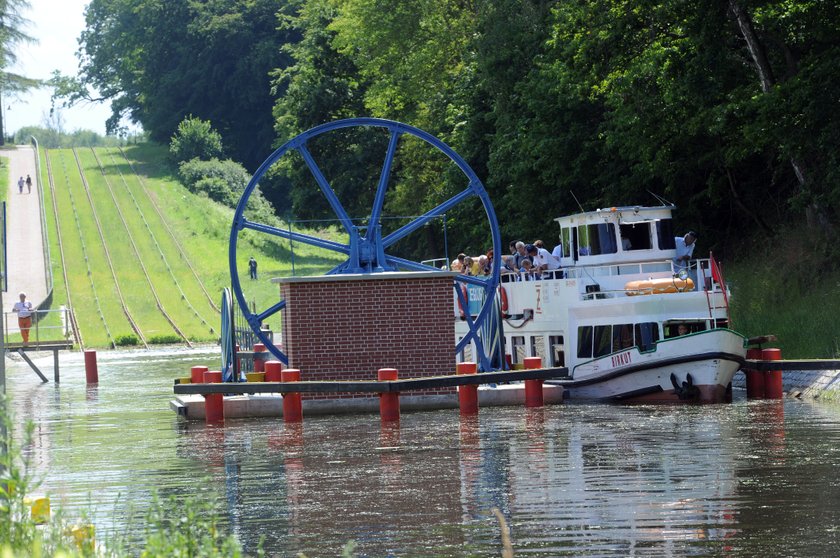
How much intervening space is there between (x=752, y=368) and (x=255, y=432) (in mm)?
9996

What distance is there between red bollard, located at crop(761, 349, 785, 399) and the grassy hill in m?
38.1

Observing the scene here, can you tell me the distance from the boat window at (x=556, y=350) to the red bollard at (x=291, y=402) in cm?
748

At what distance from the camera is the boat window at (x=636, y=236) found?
31.8m

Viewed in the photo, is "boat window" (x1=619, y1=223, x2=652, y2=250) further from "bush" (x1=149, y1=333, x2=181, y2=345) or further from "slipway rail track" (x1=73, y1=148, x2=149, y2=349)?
"bush" (x1=149, y1=333, x2=181, y2=345)

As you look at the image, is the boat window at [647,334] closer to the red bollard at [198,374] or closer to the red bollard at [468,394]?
the red bollard at [468,394]

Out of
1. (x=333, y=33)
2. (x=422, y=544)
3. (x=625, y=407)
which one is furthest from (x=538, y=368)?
(x=333, y=33)

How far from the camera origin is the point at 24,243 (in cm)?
8038

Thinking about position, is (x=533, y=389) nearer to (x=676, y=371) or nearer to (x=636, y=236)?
(x=676, y=371)

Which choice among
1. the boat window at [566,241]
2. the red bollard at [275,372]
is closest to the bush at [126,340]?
the boat window at [566,241]

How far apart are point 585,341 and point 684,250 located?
330 cm

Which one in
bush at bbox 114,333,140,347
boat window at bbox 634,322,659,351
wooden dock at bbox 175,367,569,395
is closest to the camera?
wooden dock at bbox 175,367,569,395

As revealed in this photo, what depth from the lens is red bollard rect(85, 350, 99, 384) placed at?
1606 inches

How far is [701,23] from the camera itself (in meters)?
34.8

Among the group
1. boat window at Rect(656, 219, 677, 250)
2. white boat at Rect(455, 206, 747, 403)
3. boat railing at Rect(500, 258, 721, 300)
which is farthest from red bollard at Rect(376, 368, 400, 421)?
boat window at Rect(656, 219, 677, 250)
